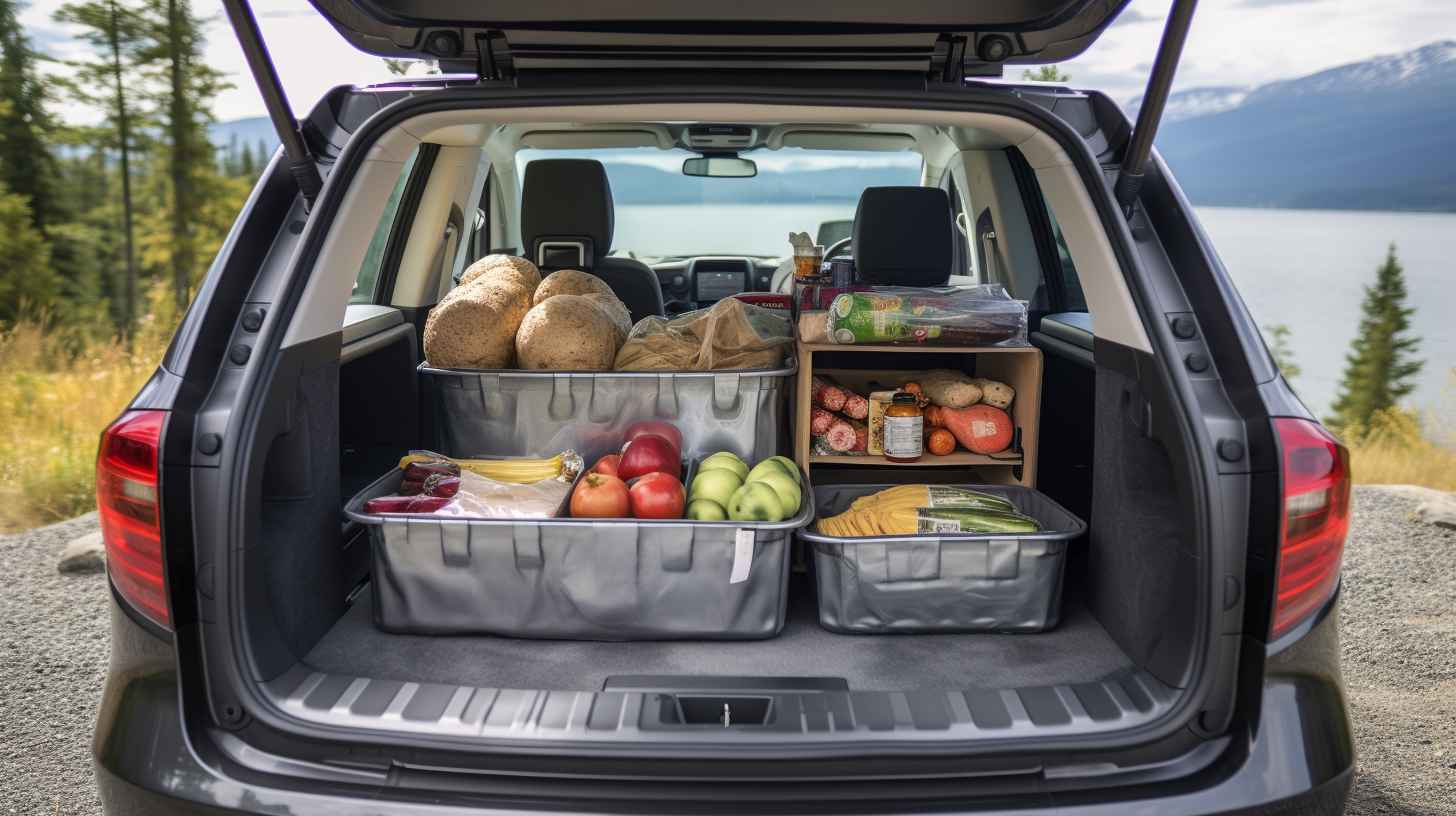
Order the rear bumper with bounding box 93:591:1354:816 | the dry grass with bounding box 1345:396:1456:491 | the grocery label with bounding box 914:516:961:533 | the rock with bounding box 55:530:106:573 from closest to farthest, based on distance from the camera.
A: the rear bumper with bounding box 93:591:1354:816
the grocery label with bounding box 914:516:961:533
the rock with bounding box 55:530:106:573
the dry grass with bounding box 1345:396:1456:491

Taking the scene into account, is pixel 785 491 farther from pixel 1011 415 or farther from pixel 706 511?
pixel 1011 415

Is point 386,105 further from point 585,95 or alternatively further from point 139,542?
point 139,542

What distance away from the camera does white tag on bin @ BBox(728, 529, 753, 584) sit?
2.14 meters

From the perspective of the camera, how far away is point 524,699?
1.75 metres

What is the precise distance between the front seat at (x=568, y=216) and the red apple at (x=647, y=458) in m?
1.38

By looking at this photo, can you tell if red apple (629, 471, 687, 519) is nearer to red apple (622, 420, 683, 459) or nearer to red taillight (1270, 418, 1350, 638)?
red apple (622, 420, 683, 459)

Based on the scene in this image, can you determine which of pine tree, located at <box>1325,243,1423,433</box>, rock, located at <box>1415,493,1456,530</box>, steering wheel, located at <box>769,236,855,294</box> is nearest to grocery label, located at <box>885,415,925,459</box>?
steering wheel, located at <box>769,236,855,294</box>

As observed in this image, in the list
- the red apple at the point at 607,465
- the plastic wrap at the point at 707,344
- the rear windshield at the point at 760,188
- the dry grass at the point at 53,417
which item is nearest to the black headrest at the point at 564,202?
the rear windshield at the point at 760,188

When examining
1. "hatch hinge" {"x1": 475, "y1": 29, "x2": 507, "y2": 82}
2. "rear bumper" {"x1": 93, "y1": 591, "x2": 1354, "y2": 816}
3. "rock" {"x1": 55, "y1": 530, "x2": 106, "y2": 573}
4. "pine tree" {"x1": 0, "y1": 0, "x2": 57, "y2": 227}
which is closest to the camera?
"rear bumper" {"x1": 93, "y1": 591, "x2": 1354, "y2": 816}

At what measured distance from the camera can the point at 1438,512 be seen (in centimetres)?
551

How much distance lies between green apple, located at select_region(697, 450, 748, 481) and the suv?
0.36 m

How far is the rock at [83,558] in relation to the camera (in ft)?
15.2

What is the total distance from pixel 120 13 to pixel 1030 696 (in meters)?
15.3

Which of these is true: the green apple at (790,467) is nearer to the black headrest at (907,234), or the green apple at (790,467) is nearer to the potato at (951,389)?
the potato at (951,389)
